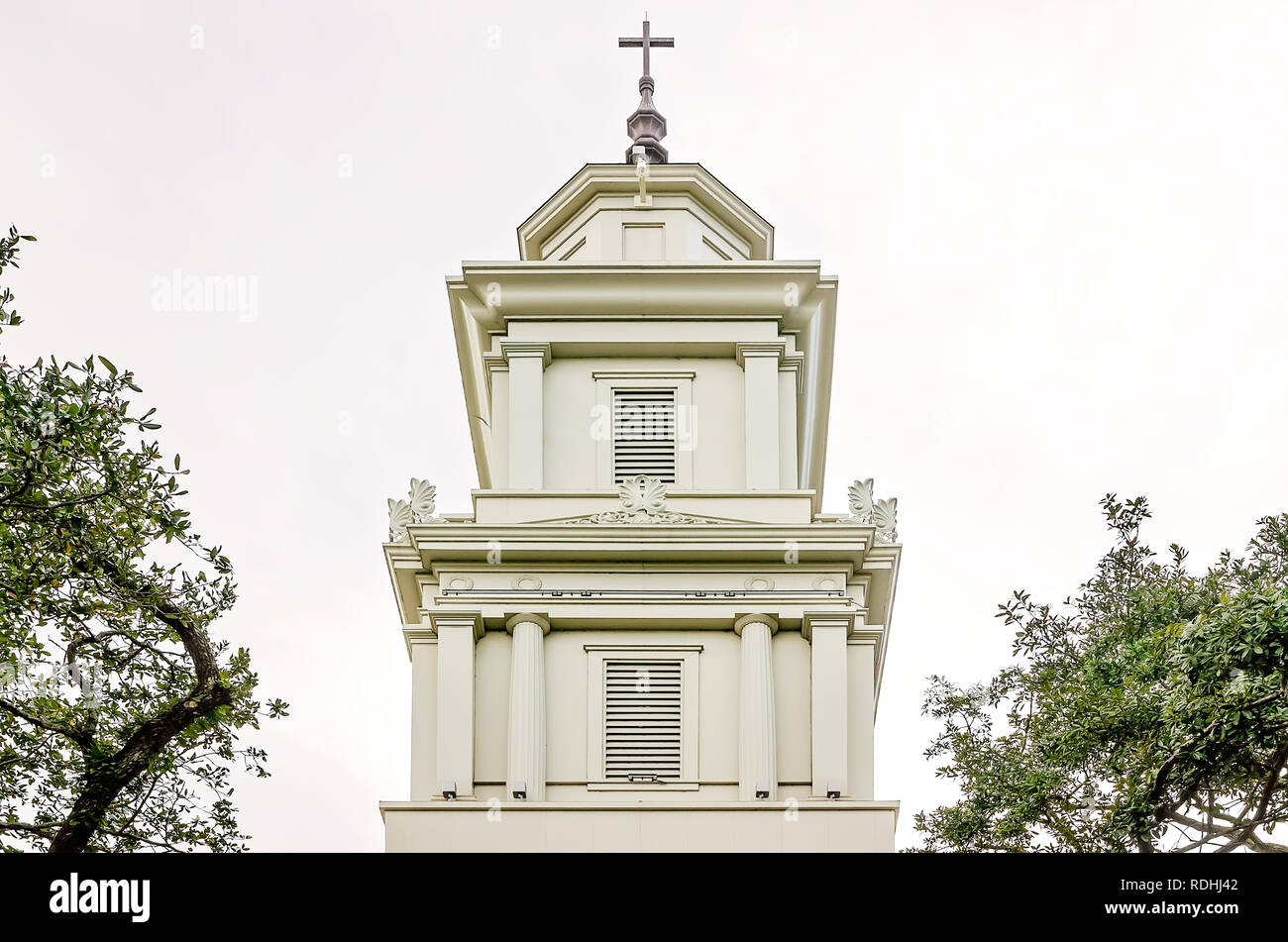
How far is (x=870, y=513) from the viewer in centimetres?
2108

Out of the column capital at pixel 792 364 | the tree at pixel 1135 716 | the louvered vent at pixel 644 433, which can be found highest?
the column capital at pixel 792 364

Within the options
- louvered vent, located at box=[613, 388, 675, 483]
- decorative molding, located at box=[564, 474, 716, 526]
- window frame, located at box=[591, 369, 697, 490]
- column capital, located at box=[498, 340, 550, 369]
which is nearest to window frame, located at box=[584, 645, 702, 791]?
decorative molding, located at box=[564, 474, 716, 526]

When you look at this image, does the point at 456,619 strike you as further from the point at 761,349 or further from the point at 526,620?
the point at 761,349

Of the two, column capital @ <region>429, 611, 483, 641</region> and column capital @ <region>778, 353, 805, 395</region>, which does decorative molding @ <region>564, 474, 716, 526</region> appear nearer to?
column capital @ <region>429, 611, 483, 641</region>

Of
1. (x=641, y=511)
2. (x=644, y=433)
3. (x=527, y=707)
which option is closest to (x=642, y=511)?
(x=641, y=511)

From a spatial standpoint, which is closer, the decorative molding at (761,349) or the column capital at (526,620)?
the column capital at (526,620)

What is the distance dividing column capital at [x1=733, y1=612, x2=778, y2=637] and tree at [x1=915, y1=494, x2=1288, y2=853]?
13.4 feet

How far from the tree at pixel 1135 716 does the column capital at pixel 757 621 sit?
4077 millimetres

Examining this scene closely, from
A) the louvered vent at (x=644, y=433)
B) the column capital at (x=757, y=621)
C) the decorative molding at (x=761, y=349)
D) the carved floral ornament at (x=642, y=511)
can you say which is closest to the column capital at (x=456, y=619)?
the carved floral ornament at (x=642, y=511)

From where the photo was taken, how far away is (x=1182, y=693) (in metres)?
17.6

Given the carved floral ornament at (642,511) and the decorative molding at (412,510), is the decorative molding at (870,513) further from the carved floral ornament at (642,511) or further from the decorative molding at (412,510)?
the decorative molding at (412,510)

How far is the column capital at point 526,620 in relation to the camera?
66.1 ft

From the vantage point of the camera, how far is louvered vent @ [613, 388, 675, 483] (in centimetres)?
2228
